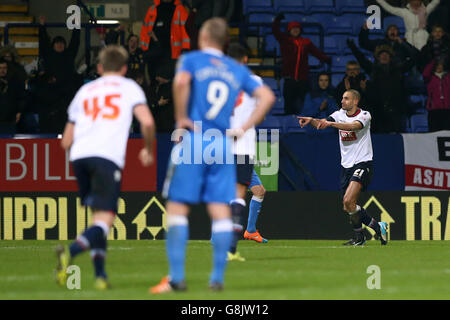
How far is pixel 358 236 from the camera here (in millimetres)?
14219

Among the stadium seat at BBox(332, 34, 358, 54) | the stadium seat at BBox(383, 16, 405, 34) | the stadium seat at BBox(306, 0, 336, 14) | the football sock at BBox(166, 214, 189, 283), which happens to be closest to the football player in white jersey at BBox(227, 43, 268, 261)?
the football sock at BBox(166, 214, 189, 283)

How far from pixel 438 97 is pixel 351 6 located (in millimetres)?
4273

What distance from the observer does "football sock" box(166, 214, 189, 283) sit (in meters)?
7.46

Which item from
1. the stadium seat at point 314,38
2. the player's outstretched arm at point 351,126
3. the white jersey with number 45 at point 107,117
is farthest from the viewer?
the stadium seat at point 314,38

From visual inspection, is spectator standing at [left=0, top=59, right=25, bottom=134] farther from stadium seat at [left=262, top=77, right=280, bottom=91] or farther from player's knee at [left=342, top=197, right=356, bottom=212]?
player's knee at [left=342, top=197, right=356, bottom=212]

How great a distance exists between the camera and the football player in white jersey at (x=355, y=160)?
14.0 meters

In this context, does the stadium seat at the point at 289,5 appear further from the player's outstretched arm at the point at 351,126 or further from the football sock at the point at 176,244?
the football sock at the point at 176,244

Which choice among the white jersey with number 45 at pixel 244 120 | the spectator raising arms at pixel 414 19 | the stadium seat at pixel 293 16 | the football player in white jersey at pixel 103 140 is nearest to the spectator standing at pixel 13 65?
the stadium seat at pixel 293 16

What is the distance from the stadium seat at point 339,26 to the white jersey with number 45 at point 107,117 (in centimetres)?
1337

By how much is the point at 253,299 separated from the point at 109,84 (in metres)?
1.98

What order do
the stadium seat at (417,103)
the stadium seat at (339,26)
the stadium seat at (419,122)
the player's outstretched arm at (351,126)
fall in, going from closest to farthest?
the player's outstretched arm at (351,126) < the stadium seat at (419,122) < the stadium seat at (417,103) < the stadium seat at (339,26)

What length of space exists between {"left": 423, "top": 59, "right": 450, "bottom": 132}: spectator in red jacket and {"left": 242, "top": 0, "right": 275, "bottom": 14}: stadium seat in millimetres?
4291

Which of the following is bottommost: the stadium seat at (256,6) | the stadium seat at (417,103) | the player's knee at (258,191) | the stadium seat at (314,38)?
the player's knee at (258,191)

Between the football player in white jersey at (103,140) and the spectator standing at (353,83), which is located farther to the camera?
the spectator standing at (353,83)
